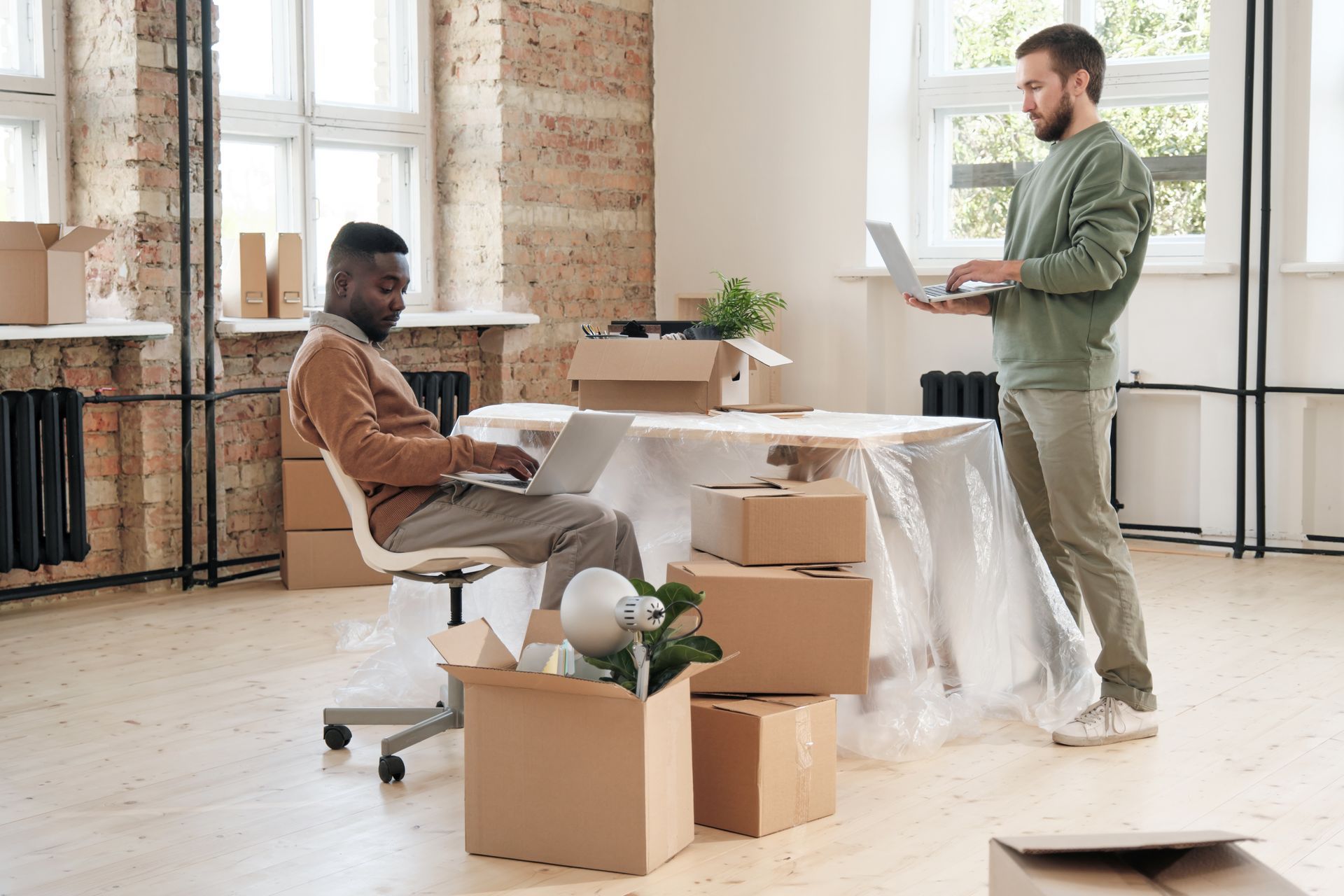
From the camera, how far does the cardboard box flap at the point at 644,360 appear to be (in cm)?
341

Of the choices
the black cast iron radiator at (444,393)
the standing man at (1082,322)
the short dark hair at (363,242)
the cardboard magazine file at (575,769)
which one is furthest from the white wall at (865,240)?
the cardboard magazine file at (575,769)

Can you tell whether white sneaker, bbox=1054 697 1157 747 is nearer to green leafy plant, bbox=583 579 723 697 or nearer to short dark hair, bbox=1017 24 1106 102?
green leafy plant, bbox=583 579 723 697

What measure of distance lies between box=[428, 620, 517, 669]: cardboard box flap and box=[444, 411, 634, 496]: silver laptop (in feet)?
1.21

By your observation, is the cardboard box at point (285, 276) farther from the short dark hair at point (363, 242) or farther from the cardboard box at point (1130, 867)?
the cardboard box at point (1130, 867)

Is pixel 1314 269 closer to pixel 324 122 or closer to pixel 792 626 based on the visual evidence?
pixel 792 626

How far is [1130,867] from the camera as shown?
1.41 metres

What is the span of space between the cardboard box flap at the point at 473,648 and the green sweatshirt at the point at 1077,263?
134 centimetres

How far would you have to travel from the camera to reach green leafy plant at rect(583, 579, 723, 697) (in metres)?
2.31

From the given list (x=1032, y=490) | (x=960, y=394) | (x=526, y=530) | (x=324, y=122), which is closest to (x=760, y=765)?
(x=526, y=530)

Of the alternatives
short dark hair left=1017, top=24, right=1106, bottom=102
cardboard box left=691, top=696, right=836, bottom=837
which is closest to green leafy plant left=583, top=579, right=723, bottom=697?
cardboard box left=691, top=696, right=836, bottom=837

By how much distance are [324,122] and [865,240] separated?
2.29 meters

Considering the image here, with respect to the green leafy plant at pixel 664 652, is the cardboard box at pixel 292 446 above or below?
above

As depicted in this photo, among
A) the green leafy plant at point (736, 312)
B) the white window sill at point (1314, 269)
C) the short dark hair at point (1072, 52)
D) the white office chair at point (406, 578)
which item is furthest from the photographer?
the white window sill at point (1314, 269)

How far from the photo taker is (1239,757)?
295 centimetres
